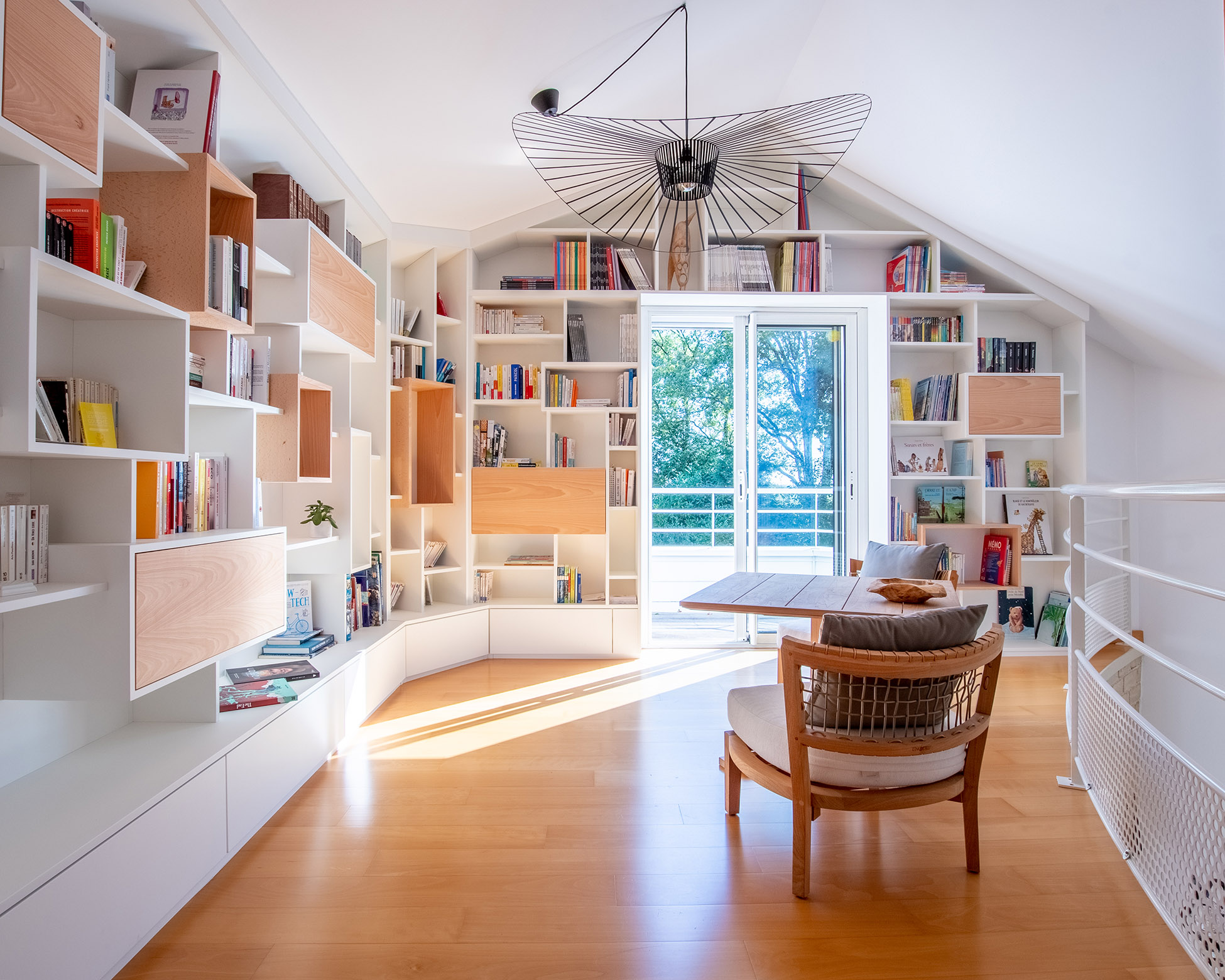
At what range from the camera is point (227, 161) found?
9.75ft

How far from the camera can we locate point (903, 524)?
4.72m

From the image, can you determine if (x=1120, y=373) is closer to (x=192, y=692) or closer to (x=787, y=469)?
(x=787, y=469)

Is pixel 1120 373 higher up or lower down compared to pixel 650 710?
higher up

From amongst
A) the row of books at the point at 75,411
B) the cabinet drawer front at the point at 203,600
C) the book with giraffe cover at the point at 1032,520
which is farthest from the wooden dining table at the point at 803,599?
the book with giraffe cover at the point at 1032,520

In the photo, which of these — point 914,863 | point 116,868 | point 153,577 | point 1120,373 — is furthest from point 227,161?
point 1120,373

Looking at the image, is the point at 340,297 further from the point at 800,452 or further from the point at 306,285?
the point at 800,452

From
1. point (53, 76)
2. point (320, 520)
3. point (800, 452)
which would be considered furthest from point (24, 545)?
point (800, 452)

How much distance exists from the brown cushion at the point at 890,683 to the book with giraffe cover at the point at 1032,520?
3.25 meters

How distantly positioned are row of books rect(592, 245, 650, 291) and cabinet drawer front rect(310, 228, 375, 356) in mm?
1510

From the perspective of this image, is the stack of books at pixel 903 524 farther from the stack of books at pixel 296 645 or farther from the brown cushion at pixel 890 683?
the stack of books at pixel 296 645

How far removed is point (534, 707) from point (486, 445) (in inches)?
66.6

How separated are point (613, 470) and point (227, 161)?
2.56 metres

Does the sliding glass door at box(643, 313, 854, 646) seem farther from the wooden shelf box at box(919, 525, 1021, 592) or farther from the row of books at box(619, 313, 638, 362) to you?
the wooden shelf box at box(919, 525, 1021, 592)

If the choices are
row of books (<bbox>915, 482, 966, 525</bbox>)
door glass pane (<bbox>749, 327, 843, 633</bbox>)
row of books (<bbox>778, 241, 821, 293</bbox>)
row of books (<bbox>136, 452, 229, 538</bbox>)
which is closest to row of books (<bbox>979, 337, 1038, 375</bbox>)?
row of books (<bbox>915, 482, 966, 525</bbox>)
